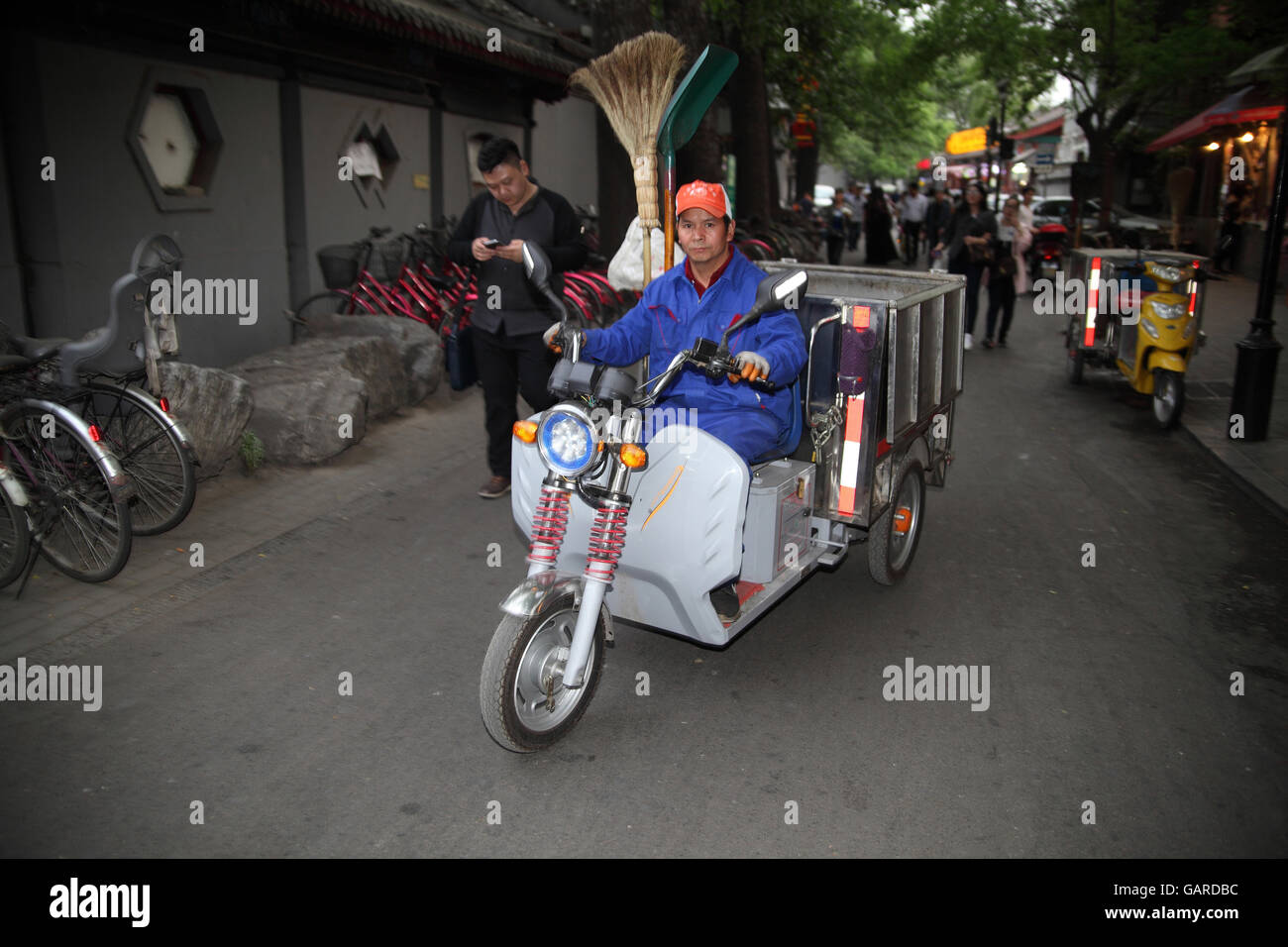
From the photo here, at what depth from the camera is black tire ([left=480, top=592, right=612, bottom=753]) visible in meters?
3.30

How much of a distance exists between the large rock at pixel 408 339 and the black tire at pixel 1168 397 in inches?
242

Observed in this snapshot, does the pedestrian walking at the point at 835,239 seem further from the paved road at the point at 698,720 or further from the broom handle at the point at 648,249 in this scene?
the paved road at the point at 698,720

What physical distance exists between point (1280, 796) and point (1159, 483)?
4226 millimetres

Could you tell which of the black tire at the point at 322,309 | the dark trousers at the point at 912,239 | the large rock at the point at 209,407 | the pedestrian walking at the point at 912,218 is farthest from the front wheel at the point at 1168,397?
the dark trousers at the point at 912,239

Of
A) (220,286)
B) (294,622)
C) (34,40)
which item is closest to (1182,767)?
(294,622)

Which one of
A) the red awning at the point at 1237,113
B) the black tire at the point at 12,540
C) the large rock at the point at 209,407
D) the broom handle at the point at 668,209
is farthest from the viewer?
the red awning at the point at 1237,113

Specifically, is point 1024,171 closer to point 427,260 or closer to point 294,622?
point 427,260

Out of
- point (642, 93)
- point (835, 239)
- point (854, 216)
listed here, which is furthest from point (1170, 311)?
point (854, 216)

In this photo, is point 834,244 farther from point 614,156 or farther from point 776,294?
→ point 776,294

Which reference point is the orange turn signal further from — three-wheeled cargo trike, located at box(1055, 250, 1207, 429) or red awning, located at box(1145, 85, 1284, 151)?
red awning, located at box(1145, 85, 1284, 151)

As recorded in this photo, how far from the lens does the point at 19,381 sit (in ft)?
16.7

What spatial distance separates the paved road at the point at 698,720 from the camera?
3199mm

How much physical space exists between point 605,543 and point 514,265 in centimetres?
294

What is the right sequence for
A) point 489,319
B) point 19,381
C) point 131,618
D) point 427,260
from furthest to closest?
point 427,260, point 489,319, point 19,381, point 131,618
